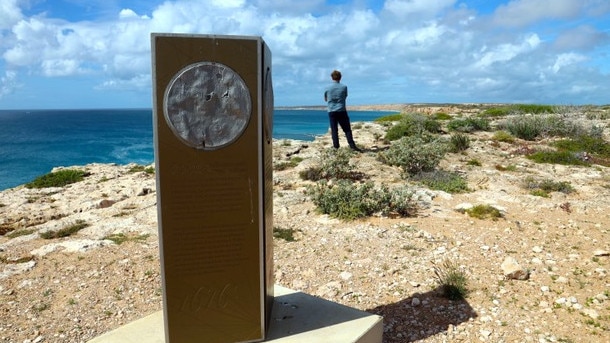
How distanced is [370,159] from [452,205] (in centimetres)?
410

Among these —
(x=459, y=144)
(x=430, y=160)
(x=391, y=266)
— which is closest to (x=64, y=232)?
(x=391, y=266)

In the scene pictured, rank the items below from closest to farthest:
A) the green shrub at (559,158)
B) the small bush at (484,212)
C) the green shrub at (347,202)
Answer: the small bush at (484,212)
the green shrub at (347,202)
the green shrub at (559,158)

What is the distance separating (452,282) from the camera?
473cm

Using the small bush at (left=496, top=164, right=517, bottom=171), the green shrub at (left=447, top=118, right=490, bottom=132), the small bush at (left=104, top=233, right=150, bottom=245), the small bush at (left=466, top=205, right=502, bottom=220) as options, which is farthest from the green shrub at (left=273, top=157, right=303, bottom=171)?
the green shrub at (left=447, top=118, right=490, bottom=132)

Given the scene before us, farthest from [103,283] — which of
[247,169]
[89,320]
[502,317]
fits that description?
[502,317]

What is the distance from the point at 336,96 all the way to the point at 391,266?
6.86m

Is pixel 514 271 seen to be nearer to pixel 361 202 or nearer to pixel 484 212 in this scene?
pixel 484 212

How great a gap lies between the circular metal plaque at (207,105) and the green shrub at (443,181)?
20.9 ft

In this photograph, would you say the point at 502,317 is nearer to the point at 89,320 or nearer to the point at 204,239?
the point at 204,239

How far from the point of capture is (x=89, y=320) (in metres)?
4.34

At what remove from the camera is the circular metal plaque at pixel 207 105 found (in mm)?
2943

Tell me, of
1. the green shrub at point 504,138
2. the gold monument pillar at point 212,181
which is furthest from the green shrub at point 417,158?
the gold monument pillar at point 212,181

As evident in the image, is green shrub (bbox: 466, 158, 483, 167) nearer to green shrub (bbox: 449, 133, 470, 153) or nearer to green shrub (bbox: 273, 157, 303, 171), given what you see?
green shrub (bbox: 449, 133, 470, 153)

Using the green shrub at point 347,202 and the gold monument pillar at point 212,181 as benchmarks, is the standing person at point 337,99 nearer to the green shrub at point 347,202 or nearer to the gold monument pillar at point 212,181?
the green shrub at point 347,202
